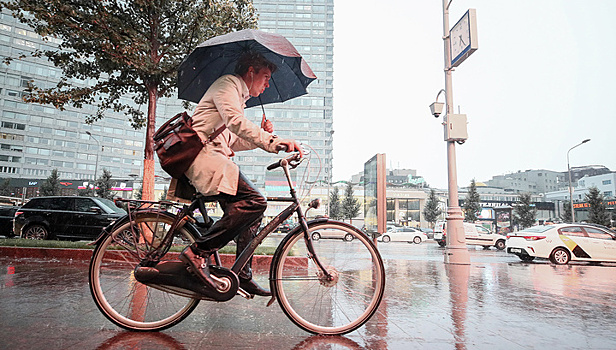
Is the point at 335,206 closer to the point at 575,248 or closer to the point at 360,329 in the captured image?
the point at 575,248

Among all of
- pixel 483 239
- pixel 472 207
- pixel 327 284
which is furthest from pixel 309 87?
pixel 327 284

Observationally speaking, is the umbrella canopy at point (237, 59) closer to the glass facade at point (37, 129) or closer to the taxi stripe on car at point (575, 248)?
the taxi stripe on car at point (575, 248)

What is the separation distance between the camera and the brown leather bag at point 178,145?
7.88ft

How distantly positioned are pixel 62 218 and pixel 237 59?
10.5 metres

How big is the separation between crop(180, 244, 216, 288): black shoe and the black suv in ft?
30.3

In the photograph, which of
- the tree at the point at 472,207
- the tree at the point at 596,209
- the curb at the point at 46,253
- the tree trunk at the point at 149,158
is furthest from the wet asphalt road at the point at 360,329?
the tree at the point at 472,207

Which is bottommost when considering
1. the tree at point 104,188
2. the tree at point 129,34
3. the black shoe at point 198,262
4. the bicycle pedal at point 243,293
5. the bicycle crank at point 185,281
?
the bicycle pedal at point 243,293

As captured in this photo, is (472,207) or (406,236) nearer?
(406,236)

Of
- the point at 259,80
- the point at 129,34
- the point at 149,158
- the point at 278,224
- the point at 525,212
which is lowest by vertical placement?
the point at 278,224

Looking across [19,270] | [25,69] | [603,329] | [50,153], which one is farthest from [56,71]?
[603,329]

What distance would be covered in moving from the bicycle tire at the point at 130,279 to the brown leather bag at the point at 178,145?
47 cm

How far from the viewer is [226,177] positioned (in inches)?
95.7

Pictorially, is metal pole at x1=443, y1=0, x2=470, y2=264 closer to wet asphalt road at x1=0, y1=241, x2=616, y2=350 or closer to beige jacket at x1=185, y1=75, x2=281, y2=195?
wet asphalt road at x1=0, y1=241, x2=616, y2=350

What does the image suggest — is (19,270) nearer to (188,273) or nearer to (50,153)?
(188,273)
